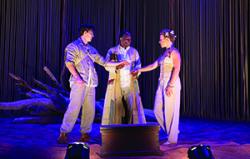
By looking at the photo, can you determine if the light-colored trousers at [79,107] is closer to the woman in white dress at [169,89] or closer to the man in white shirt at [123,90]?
the man in white shirt at [123,90]

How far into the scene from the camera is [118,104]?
4.12 metres

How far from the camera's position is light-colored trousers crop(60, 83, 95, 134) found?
13.1 ft

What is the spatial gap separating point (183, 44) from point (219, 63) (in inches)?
49.7

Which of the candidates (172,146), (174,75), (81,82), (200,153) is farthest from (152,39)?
(200,153)

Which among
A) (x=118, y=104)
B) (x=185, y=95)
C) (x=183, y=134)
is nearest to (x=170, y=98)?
(x=118, y=104)

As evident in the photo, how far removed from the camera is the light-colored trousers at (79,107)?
398 cm

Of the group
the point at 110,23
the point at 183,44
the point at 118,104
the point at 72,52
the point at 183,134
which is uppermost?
the point at 110,23

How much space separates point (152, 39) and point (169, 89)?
549 centimetres

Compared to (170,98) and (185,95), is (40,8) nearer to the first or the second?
(185,95)

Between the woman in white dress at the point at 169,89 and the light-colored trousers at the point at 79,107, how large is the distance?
2.07 feet

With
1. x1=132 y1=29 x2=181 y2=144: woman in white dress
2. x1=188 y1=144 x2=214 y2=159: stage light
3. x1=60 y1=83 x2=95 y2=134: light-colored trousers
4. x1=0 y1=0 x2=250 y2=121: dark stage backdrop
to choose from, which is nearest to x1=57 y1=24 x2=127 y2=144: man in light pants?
x1=60 y1=83 x2=95 y2=134: light-colored trousers

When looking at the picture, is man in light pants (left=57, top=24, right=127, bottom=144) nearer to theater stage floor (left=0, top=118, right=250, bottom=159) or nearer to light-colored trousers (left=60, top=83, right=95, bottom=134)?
light-colored trousers (left=60, top=83, right=95, bottom=134)

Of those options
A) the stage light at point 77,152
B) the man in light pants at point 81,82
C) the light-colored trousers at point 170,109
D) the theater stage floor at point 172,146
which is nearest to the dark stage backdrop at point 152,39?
the theater stage floor at point 172,146

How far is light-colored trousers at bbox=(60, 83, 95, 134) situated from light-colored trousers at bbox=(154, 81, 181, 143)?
84 centimetres
